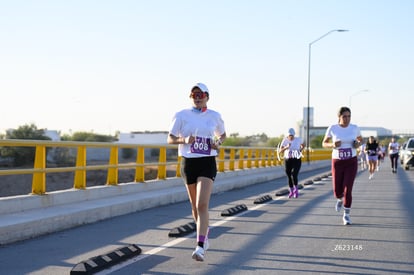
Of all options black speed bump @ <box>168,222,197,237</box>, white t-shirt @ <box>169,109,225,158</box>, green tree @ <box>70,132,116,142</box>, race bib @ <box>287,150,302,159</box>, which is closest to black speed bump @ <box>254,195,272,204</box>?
race bib @ <box>287,150,302,159</box>

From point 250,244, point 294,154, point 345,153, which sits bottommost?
point 250,244

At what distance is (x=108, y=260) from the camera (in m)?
6.88

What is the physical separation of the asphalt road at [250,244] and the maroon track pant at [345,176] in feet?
1.59

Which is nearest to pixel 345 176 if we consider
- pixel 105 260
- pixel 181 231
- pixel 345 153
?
pixel 345 153

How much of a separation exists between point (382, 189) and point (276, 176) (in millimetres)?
9148

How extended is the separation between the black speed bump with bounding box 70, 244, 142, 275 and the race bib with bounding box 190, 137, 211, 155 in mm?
1432

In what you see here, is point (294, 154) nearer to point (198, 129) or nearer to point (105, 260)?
point (198, 129)

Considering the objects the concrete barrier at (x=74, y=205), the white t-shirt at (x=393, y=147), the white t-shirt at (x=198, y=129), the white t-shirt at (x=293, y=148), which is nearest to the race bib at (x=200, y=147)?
the white t-shirt at (x=198, y=129)

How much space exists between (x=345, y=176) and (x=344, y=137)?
2.05ft

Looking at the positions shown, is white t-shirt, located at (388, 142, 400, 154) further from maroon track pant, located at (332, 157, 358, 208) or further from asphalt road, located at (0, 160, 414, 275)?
maroon track pant, located at (332, 157, 358, 208)

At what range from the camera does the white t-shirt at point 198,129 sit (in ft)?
23.2

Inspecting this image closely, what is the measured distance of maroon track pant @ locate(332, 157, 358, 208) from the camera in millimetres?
10305

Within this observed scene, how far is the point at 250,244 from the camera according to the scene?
838 cm

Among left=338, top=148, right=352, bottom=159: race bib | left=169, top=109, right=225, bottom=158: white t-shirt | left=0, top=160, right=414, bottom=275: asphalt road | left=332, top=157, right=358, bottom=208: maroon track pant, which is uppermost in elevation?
left=169, top=109, right=225, bottom=158: white t-shirt
